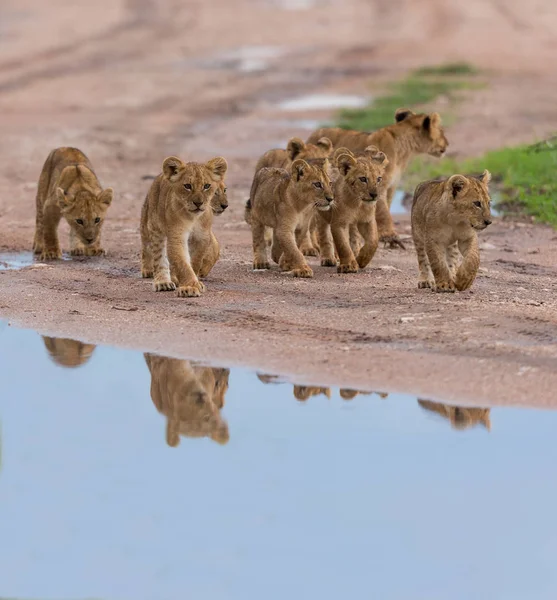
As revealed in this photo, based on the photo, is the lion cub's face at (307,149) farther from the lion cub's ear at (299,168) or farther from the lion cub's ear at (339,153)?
the lion cub's ear at (299,168)

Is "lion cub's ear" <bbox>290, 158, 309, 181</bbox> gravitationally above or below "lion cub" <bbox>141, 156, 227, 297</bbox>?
above

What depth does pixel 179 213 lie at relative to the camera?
10.2m

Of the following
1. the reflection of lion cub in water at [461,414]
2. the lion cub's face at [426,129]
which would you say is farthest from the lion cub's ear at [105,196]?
the reflection of lion cub in water at [461,414]

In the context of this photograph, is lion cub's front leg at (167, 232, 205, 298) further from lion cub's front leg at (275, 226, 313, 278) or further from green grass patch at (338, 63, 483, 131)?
green grass patch at (338, 63, 483, 131)

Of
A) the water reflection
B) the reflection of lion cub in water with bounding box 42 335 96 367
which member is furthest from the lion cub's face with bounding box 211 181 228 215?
the water reflection

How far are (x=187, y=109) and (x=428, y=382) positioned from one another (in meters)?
17.0

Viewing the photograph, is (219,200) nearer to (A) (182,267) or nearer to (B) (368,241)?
(A) (182,267)

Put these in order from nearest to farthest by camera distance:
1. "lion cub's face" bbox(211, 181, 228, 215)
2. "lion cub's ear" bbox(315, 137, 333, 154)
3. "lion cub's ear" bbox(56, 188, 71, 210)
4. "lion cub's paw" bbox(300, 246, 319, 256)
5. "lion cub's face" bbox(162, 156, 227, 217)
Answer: "lion cub's face" bbox(162, 156, 227, 217)
"lion cub's face" bbox(211, 181, 228, 215)
"lion cub's ear" bbox(56, 188, 71, 210)
"lion cub's paw" bbox(300, 246, 319, 256)
"lion cub's ear" bbox(315, 137, 333, 154)

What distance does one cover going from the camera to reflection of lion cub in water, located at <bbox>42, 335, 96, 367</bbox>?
322 inches

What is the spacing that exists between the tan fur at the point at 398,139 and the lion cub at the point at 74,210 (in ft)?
6.97

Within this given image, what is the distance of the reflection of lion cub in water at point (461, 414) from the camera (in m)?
6.85

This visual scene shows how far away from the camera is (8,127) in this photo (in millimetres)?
21250

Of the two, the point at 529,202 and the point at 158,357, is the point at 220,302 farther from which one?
the point at 529,202

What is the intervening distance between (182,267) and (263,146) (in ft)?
32.4
